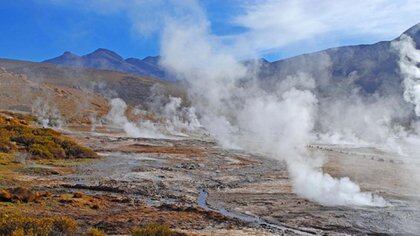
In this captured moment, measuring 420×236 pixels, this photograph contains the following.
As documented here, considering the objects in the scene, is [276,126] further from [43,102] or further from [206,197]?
[43,102]

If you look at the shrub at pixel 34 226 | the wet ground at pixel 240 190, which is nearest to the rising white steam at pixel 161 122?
the wet ground at pixel 240 190

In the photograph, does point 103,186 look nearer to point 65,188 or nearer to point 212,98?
point 65,188

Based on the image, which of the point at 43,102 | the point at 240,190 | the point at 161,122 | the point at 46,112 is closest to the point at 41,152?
the point at 240,190

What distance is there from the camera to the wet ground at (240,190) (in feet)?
101

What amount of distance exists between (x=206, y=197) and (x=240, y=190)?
4779mm

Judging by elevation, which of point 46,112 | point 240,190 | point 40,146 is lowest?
point 240,190

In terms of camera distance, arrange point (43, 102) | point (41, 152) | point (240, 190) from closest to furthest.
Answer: point (240, 190), point (41, 152), point (43, 102)

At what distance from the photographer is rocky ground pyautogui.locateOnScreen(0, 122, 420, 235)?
97.8ft

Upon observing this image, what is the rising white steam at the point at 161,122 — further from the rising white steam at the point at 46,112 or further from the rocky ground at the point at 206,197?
the rocky ground at the point at 206,197

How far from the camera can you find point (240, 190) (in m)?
44.5

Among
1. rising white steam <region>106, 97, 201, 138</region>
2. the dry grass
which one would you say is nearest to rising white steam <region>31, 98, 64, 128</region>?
rising white steam <region>106, 97, 201, 138</region>

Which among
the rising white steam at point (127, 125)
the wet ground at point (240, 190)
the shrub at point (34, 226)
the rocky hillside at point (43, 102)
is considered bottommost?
the wet ground at point (240, 190)

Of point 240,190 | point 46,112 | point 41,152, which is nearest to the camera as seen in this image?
point 240,190

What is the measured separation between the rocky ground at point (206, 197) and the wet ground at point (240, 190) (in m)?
0.06
